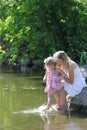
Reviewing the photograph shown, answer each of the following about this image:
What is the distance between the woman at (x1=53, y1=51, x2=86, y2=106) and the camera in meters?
11.5

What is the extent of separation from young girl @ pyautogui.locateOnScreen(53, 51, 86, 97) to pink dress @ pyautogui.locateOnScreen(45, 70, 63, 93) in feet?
0.71

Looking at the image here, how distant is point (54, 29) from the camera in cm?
2605

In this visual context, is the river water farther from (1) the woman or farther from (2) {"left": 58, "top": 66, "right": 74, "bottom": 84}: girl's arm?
(2) {"left": 58, "top": 66, "right": 74, "bottom": 84}: girl's arm

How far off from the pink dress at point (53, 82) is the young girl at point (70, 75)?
0.71ft

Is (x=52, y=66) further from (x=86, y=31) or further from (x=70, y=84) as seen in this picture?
(x=86, y=31)

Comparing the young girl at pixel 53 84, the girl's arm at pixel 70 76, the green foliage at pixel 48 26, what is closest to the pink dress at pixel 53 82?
the young girl at pixel 53 84

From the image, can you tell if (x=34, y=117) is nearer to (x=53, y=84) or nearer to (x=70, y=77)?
(x=53, y=84)

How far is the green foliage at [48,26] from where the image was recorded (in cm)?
2509

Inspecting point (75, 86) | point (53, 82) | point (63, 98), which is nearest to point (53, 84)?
point (53, 82)

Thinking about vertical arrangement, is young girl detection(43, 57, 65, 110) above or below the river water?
above

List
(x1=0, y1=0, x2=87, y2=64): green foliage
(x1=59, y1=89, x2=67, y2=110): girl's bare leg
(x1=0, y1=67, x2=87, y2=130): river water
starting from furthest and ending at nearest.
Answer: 1. (x1=0, y1=0, x2=87, y2=64): green foliage
2. (x1=59, y1=89, x2=67, y2=110): girl's bare leg
3. (x1=0, y1=67, x2=87, y2=130): river water

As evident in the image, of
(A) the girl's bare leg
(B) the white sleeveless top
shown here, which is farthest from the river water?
(B) the white sleeveless top

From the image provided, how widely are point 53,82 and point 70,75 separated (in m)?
0.54

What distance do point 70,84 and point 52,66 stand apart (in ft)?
2.39
